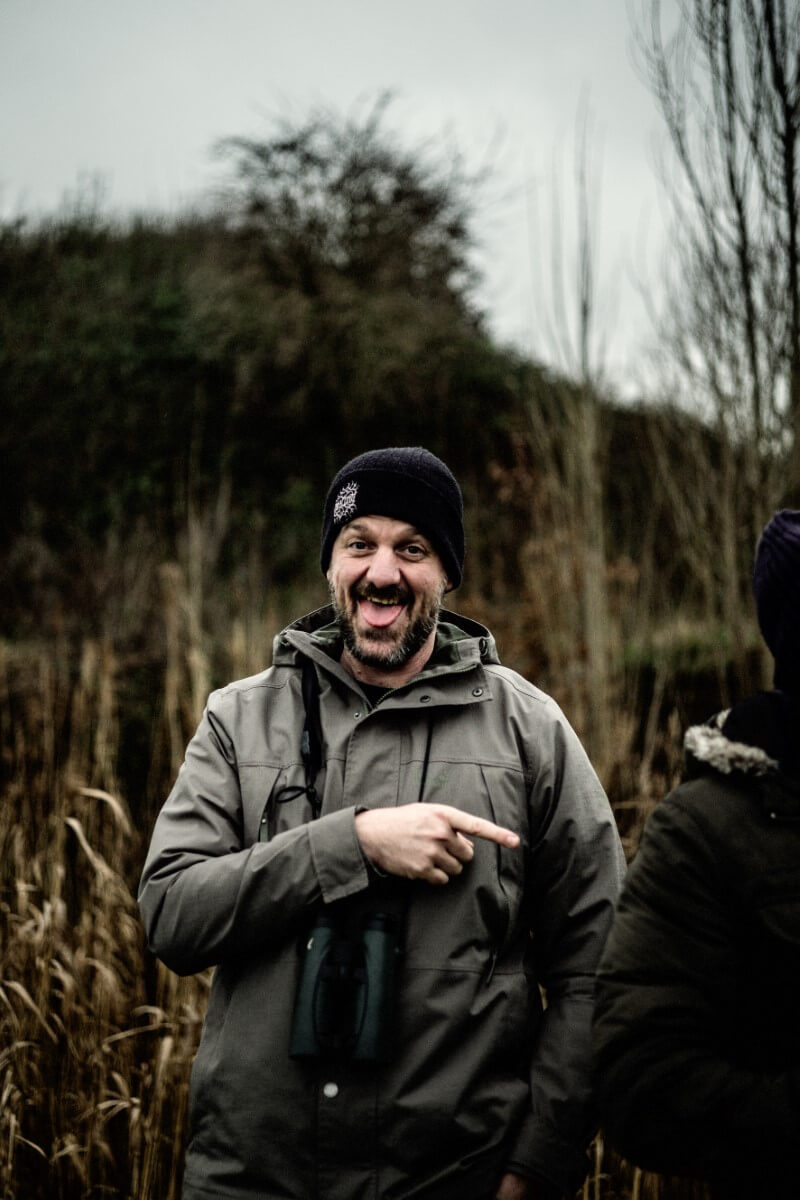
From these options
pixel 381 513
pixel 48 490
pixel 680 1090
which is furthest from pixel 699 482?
pixel 48 490

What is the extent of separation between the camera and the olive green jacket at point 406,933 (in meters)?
1.56

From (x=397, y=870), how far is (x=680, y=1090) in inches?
20.9

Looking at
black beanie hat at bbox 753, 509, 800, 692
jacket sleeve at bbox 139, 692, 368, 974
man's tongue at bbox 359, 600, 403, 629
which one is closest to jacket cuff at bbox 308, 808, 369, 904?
jacket sleeve at bbox 139, 692, 368, 974

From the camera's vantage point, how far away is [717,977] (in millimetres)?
1238

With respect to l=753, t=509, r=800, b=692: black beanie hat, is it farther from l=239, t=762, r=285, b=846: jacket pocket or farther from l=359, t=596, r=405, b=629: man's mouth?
l=239, t=762, r=285, b=846: jacket pocket

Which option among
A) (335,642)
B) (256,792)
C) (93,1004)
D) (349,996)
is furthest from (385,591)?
(93,1004)

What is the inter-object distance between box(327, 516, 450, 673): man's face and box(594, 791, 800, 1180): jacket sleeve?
0.68m

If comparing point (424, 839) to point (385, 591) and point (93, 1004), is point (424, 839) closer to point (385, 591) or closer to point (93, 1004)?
point (385, 591)

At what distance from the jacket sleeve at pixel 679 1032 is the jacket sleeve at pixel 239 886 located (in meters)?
0.45

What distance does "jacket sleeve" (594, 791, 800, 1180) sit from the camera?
1176mm

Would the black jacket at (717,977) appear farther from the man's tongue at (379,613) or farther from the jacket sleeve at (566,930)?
the man's tongue at (379,613)

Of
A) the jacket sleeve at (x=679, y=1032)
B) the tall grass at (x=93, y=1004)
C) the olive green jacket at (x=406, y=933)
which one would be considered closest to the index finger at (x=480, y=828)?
the olive green jacket at (x=406, y=933)

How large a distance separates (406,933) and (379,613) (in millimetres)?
565

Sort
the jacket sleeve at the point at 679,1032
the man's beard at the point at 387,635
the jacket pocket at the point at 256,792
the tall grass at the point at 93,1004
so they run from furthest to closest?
the tall grass at the point at 93,1004
the man's beard at the point at 387,635
the jacket pocket at the point at 256,792
the jacket sleeve at the point at 679,1032
